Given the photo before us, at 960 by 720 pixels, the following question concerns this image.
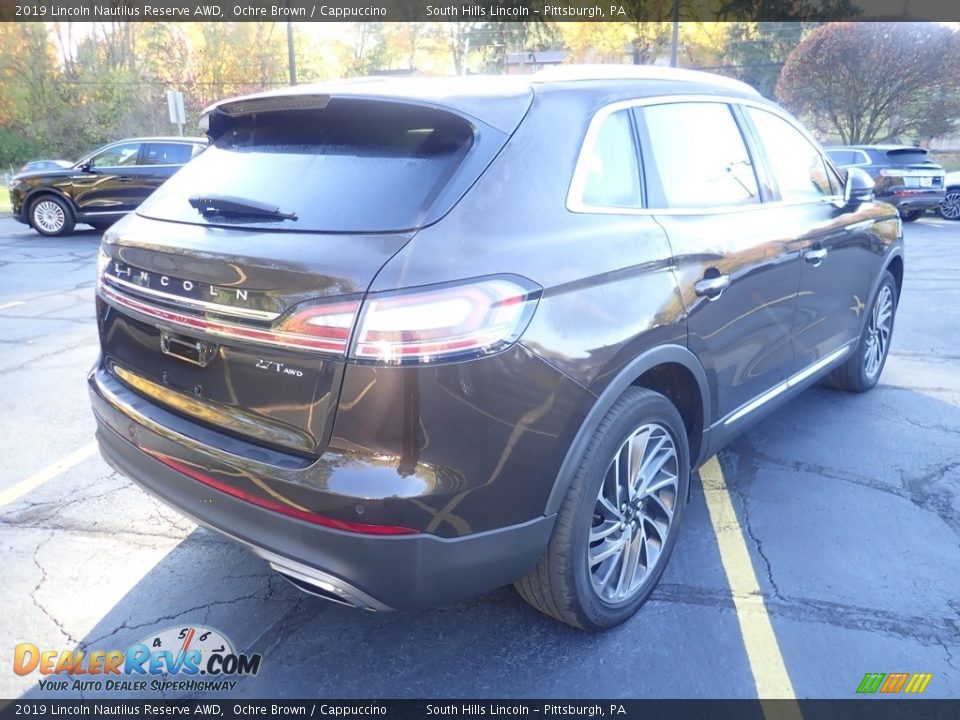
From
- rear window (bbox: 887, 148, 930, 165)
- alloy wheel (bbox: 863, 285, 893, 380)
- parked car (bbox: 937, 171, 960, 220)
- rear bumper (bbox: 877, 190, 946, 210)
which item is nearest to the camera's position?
alloy wheel (bbox: 863, 285, 893, 380)

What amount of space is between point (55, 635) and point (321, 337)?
64.5 inches

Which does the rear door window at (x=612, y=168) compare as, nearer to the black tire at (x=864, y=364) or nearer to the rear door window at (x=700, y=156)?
the rear door window at (x=700, y=156)

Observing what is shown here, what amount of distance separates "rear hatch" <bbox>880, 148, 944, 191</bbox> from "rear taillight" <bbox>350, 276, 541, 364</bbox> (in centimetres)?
1639

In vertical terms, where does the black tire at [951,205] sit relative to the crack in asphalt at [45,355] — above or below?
below

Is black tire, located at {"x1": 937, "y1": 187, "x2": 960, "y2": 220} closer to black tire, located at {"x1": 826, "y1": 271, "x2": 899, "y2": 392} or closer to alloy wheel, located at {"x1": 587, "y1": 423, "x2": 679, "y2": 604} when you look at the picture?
black tire, located at {"x1": 826, "y1": 271, "x2": 899, "y2": 392}

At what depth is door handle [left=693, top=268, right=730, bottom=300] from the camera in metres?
2.82

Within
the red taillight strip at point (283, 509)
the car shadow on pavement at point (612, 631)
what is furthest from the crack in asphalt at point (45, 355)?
the red taillight strip at point (283, 509)

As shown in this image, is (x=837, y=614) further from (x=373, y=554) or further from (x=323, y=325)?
(x=323, y=325)

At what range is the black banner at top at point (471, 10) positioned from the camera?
32.6m

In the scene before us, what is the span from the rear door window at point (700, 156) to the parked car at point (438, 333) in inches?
0.7

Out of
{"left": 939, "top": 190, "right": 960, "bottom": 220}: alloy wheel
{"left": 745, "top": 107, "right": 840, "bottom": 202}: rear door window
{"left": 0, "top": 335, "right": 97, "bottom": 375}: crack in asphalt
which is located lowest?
{"left": 939, "top": 190, "right": 960, "bottom": 220}: alloy wheel

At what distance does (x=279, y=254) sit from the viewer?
2148 millimetres

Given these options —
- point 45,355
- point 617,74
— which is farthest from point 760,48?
point 617,74

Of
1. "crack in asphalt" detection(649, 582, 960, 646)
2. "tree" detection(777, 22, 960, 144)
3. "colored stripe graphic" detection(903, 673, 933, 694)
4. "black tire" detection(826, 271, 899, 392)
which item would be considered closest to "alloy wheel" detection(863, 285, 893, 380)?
"black tire" detection(826, 271, 899, 392)
